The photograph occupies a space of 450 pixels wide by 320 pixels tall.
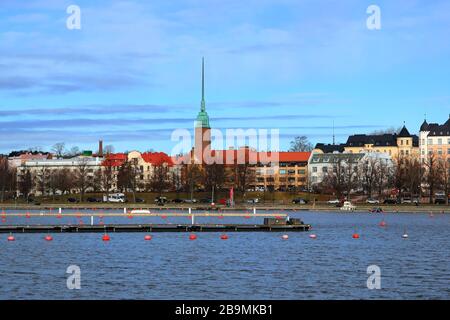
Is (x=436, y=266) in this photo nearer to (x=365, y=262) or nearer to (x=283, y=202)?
(x=365, y=262)

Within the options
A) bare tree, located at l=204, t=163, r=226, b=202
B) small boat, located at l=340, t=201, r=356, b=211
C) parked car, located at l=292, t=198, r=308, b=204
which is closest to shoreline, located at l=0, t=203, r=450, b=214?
small boat, located at l=340, t=201, r=356, b=211

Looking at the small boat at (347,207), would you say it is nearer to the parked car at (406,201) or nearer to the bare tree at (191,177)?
the parked car at (406,201)

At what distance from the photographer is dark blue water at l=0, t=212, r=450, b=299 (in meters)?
47.7

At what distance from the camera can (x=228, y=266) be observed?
197 feet

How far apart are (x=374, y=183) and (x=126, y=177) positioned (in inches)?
2060

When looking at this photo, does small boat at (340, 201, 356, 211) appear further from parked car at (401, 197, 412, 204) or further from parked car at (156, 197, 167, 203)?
parked car at (156, 197, 167, 203)

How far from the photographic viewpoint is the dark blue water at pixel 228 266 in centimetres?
4769

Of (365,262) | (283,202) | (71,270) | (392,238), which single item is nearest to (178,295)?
(71,270)

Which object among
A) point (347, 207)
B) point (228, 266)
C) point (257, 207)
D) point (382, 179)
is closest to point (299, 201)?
point (257, 207)

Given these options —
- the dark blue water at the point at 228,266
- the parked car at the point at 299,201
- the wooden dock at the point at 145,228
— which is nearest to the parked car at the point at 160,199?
the parked car at the point at 299,201

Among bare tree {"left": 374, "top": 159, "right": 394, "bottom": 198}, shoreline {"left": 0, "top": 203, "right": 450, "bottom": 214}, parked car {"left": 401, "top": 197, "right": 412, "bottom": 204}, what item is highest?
bare tree {"left": 374, "top": 159, "right": 394, "bottom": 198}

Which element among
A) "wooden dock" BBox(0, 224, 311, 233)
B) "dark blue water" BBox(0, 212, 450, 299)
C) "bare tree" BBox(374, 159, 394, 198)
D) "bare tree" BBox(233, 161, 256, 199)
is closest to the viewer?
"dark blue water" BBox(0, 212, 450, 299)

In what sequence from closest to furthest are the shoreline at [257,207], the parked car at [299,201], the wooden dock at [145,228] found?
the wooden dock at [145,228] → the shoreline at [257,207] → the parked car at [299,201]

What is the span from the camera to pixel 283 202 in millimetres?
174250
